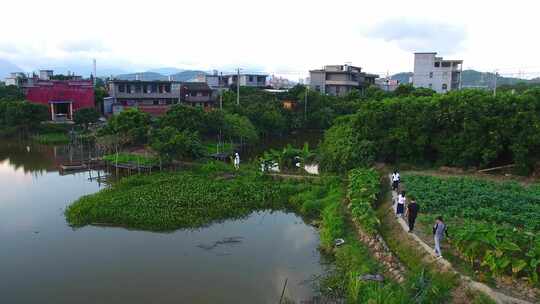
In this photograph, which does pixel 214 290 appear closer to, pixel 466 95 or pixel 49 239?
pixel 49 239

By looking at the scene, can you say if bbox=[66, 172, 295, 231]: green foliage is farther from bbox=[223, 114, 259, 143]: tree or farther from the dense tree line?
bbox=[223, 114, 259, 143]: tree

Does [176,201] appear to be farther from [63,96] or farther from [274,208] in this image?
[63,96]

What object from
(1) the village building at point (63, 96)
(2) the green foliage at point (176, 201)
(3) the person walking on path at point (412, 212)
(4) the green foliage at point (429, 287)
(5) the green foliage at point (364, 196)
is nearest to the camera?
(4) the green foliage at point (429, 287)

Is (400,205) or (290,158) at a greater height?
(400,205)

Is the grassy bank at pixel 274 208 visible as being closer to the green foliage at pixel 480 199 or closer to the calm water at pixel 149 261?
the calm water at pixel 149 261

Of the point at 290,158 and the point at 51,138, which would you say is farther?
the point at 51,138

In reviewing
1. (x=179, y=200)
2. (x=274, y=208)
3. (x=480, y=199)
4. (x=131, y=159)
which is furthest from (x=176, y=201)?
(x=480, y=199)

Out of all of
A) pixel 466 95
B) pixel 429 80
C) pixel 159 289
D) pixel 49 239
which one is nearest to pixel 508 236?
pixel 159 289

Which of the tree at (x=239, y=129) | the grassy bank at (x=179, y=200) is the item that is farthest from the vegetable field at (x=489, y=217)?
the tree at (x=239, y=129)
